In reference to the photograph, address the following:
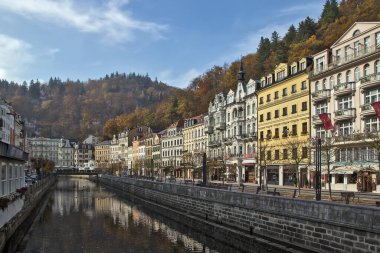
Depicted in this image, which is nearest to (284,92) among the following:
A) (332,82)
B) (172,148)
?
(332,82)

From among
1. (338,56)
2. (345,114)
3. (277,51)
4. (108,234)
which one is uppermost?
(277,51)

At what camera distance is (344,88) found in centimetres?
5209

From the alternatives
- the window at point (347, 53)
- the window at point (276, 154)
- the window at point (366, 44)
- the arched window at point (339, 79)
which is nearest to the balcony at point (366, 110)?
the arched window at point (339, 79)

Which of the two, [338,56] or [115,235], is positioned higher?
[338,56]

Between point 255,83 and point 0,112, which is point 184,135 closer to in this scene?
point 255,83

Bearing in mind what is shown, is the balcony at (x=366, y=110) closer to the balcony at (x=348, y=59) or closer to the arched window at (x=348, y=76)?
the arched window at (x=348, y=76)

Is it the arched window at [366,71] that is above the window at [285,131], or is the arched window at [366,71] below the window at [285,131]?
above

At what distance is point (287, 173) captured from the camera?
63750mm

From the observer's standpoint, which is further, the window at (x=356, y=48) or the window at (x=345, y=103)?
the window at (x=345, y=103)

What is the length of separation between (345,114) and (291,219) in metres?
30.0

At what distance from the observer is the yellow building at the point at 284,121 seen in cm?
6022

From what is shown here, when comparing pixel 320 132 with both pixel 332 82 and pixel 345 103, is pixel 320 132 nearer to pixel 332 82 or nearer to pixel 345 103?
pixel 345 103

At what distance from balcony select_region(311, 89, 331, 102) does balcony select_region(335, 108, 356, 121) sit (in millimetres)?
3321

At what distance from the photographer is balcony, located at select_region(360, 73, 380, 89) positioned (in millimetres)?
46688
